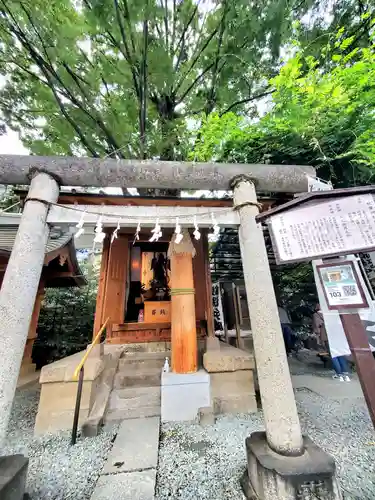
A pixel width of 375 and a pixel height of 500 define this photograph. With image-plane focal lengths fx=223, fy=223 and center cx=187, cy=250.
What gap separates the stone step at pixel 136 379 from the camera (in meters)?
4.56

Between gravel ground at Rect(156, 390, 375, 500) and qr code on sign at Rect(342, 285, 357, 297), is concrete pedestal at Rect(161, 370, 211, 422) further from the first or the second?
qr code on sign at Rect(342, 285, 357, 297)

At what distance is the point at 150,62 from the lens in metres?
5.12

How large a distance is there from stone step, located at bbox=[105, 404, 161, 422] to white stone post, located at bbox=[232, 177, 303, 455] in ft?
8.29

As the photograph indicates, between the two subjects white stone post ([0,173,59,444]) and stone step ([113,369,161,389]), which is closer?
white stone post ([0,173,59,444])

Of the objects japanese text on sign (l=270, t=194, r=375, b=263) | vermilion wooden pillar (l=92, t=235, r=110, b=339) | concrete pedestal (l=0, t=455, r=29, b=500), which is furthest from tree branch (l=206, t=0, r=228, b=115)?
concrete pedestal (l=0, t=455, r=29, b=500)

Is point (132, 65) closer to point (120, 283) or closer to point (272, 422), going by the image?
point (120, 283)

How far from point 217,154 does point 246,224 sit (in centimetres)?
244

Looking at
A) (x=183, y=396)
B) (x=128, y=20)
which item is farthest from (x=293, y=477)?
(x=128, y=20)

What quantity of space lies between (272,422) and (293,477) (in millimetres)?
425

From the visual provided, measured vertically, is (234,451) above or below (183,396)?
below

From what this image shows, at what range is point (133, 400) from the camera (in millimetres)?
4254

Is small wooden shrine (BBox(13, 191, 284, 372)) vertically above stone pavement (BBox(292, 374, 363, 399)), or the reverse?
small wooden shrine (BBox(13, 191, 284, 372))

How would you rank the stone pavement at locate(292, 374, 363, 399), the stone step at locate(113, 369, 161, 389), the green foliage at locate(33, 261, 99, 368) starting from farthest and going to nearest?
1. the green foliage at locate(33, 261, 99, 368)
2. the stone pavement at locate(292, 374, 363, 399)
3. the stone step at locate(113, 369, 161, 389)

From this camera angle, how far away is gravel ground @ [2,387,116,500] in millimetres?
2443
